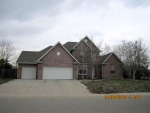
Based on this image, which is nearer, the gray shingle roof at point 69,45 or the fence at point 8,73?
the fence at point 8,73

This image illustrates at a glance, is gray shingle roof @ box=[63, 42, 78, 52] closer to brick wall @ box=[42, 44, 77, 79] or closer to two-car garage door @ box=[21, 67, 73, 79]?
brick wall @ box=[42, 44, 77, 79]

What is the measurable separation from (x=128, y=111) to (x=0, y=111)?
19.1ft

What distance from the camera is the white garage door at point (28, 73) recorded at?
24719 millimetres

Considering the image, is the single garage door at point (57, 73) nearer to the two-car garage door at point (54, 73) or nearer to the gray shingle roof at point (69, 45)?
the two-car garage door at point (54, 73)

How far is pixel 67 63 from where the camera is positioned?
78.4ft

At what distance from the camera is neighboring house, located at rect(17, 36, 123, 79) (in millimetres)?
23188

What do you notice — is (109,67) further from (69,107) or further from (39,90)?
(69,107)

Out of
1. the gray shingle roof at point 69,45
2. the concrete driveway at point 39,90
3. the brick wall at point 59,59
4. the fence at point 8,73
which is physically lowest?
the concrete driveway at point 39,90

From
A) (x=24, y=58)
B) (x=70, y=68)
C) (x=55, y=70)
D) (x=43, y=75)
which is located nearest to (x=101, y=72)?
(x=70, y=68)

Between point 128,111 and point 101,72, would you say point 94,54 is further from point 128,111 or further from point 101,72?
point 128,111

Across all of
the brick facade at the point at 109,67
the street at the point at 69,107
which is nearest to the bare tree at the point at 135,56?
the brick facade at the point at 109,67

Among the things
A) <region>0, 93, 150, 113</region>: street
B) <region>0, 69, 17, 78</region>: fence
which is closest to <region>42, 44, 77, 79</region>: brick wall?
<region>0, 69, 17, 78</region>: fence

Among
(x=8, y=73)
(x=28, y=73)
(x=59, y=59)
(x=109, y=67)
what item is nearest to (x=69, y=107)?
(x=59, y=59)

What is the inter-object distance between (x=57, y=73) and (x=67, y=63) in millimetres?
2068
